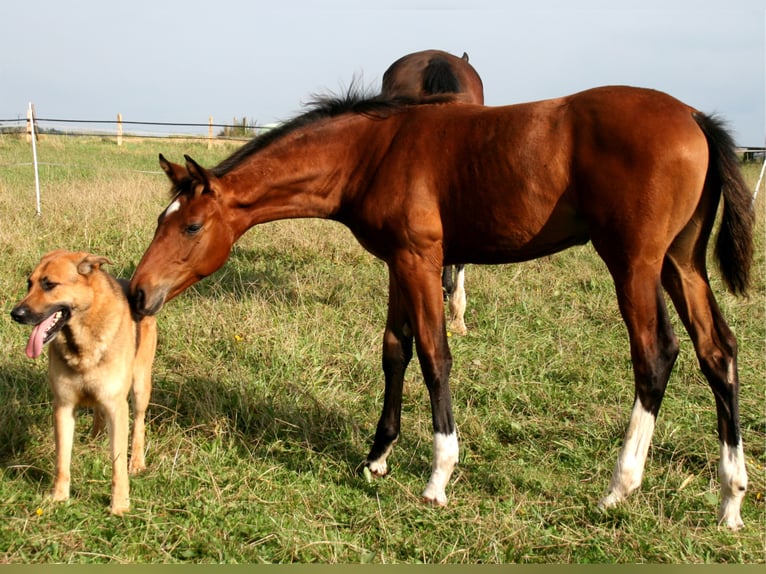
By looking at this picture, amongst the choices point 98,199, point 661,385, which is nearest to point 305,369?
point 661,385

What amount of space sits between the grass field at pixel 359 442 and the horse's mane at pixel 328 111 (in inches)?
59.9

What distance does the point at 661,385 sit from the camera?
366 cm

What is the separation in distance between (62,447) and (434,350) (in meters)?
1.93

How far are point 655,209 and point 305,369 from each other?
2.67 metres

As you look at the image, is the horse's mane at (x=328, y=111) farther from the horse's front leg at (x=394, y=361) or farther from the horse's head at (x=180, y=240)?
the horse's front leg at (x=394, y=361)

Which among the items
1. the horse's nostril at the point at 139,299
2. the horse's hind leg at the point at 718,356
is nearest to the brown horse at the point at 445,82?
the horse's hind leg at the point at 718,356

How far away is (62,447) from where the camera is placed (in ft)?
11.6

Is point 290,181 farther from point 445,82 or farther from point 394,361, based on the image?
point 445,82

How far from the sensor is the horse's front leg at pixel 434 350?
383cm

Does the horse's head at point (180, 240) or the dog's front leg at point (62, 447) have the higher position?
the horse's head at point (180, 240)

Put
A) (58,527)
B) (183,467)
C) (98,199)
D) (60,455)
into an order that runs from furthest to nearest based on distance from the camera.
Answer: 1. (98,199)
2. (183,467)
3. (60,455)
4. (58,527)

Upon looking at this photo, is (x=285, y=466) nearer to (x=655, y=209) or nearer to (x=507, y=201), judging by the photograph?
(x=507, y=201)

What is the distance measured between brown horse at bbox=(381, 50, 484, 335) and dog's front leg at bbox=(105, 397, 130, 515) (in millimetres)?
3432

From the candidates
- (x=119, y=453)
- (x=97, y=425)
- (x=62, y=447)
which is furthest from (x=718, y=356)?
(x=97, y=425)
